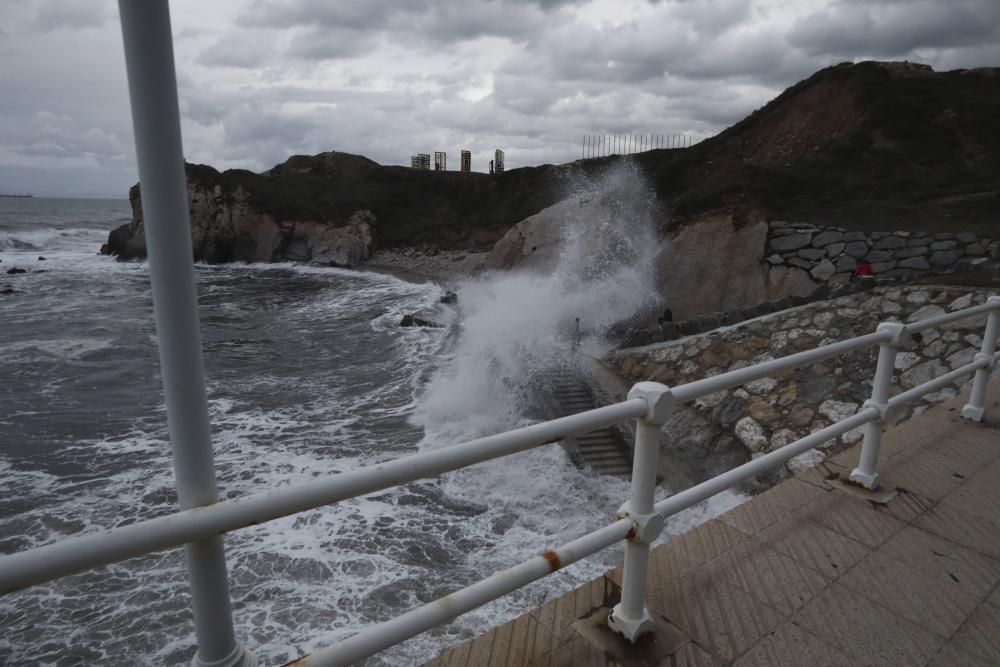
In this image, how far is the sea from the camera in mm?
5359

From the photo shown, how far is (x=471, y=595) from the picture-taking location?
1.58 metres

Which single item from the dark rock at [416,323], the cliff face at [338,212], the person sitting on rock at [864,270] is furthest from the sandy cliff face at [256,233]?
the person sitting on rock at [864,270]

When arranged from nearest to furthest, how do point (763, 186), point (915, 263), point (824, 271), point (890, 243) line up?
point (915, 263), point (890, 243), point (824, 271), point (763, 186)

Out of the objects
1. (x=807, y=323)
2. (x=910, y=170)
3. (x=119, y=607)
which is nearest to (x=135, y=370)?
(x=119, y=607)

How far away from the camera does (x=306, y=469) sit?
8477 millimetres

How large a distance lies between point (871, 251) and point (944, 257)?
1.27 m

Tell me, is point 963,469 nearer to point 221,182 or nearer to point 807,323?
point 807,323

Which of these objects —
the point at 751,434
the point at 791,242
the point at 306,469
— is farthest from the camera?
the point at 791,242

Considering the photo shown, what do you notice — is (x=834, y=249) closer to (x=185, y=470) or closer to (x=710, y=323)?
(x=710, y=323)

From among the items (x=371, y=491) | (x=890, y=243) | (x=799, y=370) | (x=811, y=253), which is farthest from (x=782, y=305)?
(x=371, y=491)

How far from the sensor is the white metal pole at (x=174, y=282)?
1.11 metres

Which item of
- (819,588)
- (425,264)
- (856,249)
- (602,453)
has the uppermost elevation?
(856,249)

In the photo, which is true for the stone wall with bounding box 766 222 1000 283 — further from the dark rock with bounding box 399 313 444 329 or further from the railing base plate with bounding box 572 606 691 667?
the dark rock with bounding box 399 313 444 329

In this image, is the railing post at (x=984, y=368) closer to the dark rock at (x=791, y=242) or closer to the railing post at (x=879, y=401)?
the railing post at (x=879, y=401)
